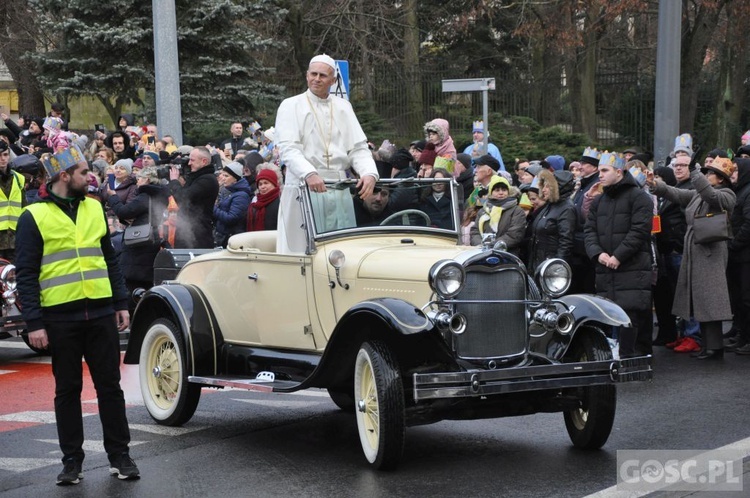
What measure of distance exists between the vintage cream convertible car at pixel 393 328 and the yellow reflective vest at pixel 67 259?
1.43 metres

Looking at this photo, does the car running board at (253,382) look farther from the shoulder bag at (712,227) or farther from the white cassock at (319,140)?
the shoulder bag at (712,227)

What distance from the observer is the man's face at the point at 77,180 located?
23.8ft

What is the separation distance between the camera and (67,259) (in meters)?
7.20

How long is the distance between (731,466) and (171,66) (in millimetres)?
12314

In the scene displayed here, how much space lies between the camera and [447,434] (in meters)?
8.45

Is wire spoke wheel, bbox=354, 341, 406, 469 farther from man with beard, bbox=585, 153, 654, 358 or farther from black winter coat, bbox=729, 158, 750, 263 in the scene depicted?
black winter coat, bbox=729, 158, 750, 263

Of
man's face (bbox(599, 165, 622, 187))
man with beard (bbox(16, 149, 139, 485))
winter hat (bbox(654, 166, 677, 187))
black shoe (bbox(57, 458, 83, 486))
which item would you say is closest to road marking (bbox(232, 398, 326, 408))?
man with beard (bbox(16, 149, 139, 485))

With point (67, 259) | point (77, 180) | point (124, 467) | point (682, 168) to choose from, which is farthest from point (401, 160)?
point (124, 467)

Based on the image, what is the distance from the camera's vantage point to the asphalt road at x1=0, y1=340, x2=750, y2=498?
Result: 695 centimetres

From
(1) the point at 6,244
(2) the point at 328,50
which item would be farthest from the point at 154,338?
(2) the point at 328,50

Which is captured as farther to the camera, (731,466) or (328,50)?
(328,50)

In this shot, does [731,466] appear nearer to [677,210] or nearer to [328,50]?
[677,210]

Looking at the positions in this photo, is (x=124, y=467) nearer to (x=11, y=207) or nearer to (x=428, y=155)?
(x=11, y=207)

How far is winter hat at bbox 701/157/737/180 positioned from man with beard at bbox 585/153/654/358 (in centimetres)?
114
